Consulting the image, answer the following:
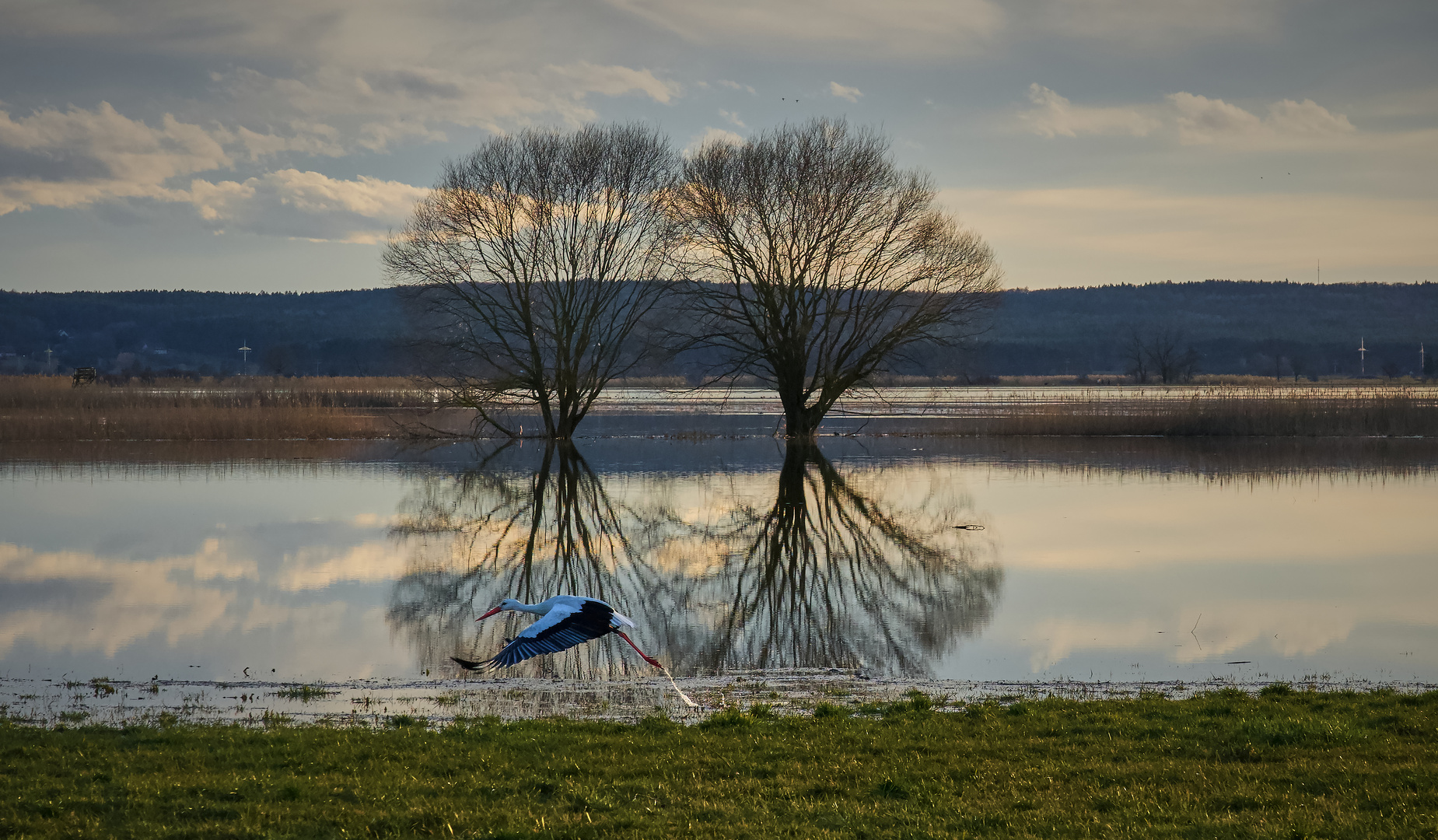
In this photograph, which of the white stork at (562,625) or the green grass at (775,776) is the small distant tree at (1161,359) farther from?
the white stork at (562,625)

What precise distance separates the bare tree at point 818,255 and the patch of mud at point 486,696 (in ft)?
83.8

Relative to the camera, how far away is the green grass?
591 centimetres

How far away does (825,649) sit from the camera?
39.6 ft

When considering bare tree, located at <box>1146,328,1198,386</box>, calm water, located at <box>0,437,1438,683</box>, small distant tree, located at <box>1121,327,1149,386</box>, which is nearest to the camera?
calm water, located at <box>0,437,1438,683</box>

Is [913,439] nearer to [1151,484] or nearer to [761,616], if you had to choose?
[1151,484]

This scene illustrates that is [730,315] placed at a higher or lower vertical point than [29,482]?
higher

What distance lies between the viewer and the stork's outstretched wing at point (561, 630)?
304 inches

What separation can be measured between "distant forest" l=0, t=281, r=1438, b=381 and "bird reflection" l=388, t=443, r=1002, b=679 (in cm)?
11799

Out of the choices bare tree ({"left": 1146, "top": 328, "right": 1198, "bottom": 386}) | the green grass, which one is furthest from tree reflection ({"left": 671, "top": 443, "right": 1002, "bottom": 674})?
bare tree ({"left": 1146, "top": 328, "right": 1198, "bottom": 386})

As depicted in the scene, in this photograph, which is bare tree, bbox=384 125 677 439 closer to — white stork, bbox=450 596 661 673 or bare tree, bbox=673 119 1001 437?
bare tree, bbox=673 119 1001 437

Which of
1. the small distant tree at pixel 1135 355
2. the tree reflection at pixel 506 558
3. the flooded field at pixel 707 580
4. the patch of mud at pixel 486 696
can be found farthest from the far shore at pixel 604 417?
the small distant tree at pixel 1135 355

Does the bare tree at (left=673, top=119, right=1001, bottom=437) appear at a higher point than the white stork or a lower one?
higher

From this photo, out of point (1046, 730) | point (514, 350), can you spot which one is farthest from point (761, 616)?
point (514, 350)

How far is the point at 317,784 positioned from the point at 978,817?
3.72 meters
